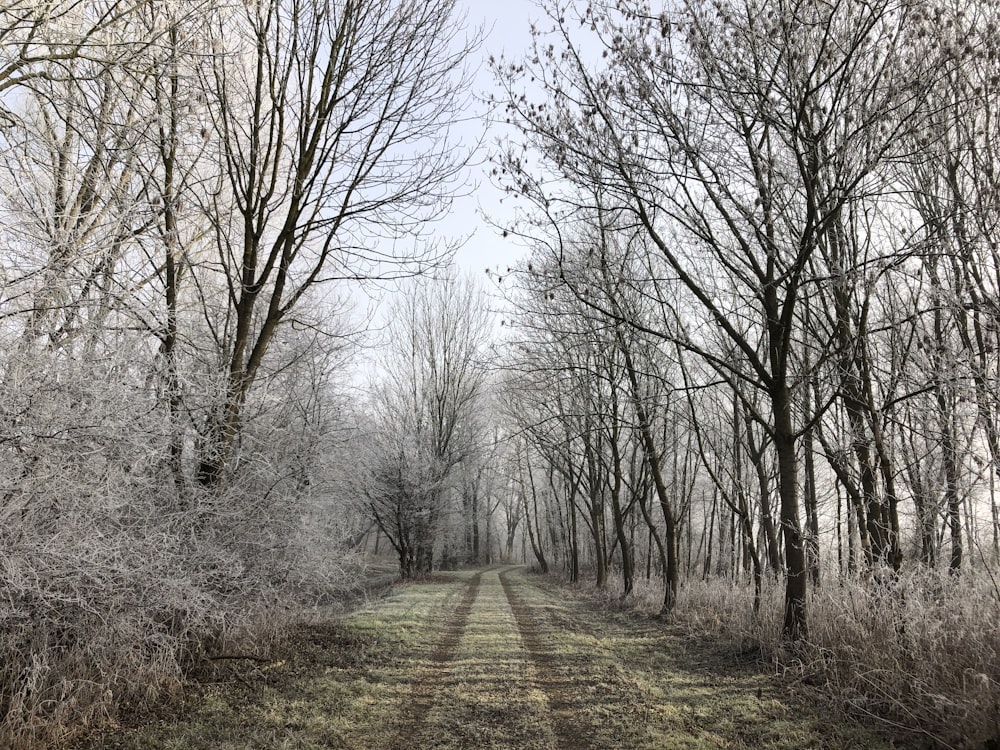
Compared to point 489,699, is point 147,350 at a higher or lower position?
higher

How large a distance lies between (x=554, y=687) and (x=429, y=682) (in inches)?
58.6

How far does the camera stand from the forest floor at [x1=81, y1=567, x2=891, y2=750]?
16.0 ft

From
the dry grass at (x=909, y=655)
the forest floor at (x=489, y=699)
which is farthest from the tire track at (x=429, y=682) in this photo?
the dry grass at (x=909, y=655)

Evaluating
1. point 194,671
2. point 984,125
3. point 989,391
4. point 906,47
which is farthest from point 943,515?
point 194,671

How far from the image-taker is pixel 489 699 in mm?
6152

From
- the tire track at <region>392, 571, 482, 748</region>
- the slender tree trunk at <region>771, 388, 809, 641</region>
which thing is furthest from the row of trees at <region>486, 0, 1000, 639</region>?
the tire track at <region>392, 571, 482, 748</region>

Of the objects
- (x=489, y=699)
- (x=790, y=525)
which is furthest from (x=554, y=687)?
(x=790, y=525)

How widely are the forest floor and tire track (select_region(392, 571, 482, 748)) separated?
0.9 inches

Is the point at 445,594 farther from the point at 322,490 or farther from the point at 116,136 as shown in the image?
the point at 116,136

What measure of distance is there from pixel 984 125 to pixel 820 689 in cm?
640

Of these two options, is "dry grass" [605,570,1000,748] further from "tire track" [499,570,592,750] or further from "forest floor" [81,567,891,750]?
"tire track" [499,570,592,750]

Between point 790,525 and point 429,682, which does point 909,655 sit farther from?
point 429,682

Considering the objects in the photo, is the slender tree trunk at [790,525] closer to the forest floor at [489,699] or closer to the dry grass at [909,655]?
the dry grass at [909,655]

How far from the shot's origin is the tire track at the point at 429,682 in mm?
5199
